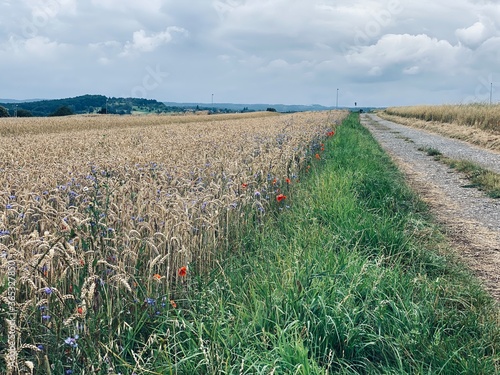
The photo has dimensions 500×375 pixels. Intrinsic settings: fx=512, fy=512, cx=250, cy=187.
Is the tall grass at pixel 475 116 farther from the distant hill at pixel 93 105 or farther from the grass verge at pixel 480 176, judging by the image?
the distant hill at pixel 93 105

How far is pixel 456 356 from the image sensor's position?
311cm

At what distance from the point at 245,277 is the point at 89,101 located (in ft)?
401

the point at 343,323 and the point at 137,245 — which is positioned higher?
the point at 137,245

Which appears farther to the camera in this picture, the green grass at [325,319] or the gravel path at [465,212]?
the gravel path at [465,212]

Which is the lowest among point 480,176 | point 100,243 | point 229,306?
point 480,176

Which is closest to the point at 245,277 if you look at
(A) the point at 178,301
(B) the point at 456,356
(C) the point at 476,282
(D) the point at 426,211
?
(A) the point at 178,301

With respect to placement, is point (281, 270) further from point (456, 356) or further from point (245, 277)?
point (456, 356)

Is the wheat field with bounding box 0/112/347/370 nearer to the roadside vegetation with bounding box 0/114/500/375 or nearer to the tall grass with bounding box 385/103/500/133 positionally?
the roadside vegetation with bounding box 0/114/500/375

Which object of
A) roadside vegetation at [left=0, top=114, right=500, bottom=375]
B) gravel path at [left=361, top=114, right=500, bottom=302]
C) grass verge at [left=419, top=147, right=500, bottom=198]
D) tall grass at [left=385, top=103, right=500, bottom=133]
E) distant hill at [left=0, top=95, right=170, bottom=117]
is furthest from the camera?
distant hill at [left=0, top=95, right=170, bottom=117]

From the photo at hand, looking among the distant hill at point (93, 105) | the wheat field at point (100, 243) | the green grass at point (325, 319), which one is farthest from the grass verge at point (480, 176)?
the distant hill at point (93, 105)

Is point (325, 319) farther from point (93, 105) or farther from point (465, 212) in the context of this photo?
point (93, 105)

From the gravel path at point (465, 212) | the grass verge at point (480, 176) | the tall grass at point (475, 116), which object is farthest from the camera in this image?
the tall grass at point (475, 116)

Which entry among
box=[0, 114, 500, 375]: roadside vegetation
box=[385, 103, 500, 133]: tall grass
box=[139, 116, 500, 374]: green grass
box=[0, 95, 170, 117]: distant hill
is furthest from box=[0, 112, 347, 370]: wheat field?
box=[0, 95, 170, 117]: distant hill

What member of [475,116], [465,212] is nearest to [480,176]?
[465,212]
